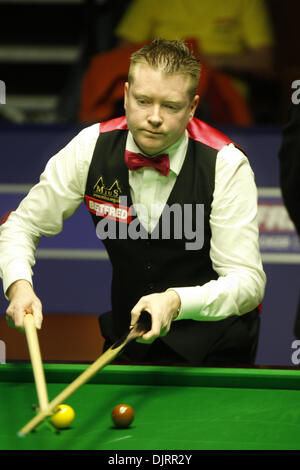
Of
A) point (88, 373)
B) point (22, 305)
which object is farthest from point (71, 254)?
point (88, 373)

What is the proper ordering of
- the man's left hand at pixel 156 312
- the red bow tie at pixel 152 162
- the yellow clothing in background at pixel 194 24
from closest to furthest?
the man's left hand at pixel 156 312 → the red bow tie at pixel 152 162 → the yellow clothing in background at pixel 194 24

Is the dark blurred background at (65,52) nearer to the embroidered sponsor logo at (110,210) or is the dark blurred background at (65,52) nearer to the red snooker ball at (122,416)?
the embroidered sponsor logo at (110,210)

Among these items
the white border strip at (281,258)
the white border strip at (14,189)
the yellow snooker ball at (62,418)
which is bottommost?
the yellow snooker ball at (62,418)

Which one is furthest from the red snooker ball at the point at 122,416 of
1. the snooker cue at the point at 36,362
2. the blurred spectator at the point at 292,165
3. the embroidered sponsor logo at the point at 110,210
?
the blurred spectator at the point at 292,165

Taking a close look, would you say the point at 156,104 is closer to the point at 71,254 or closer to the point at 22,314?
the point at 22,314

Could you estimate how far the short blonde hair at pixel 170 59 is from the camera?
2.10 meters

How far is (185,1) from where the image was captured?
14.2 ft

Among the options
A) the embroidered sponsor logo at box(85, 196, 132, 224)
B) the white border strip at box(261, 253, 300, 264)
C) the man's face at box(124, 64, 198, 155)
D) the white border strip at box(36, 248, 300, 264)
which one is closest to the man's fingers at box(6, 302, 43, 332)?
the embroidered sponsor logo at box(85, 196, 132, 224)

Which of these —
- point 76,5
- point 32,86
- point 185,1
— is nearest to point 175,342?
point 185,1

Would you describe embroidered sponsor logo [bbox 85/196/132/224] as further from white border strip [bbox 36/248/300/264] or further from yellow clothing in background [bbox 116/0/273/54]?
yellow clothing in background [bbox 116/0/273/54]

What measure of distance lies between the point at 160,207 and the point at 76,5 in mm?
3463

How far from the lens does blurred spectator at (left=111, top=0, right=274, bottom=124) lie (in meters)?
4.24

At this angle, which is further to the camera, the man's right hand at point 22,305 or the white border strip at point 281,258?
the white border strip at point 281,258

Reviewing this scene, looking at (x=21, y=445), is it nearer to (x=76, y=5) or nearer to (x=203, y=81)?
(x=203, y=81)
